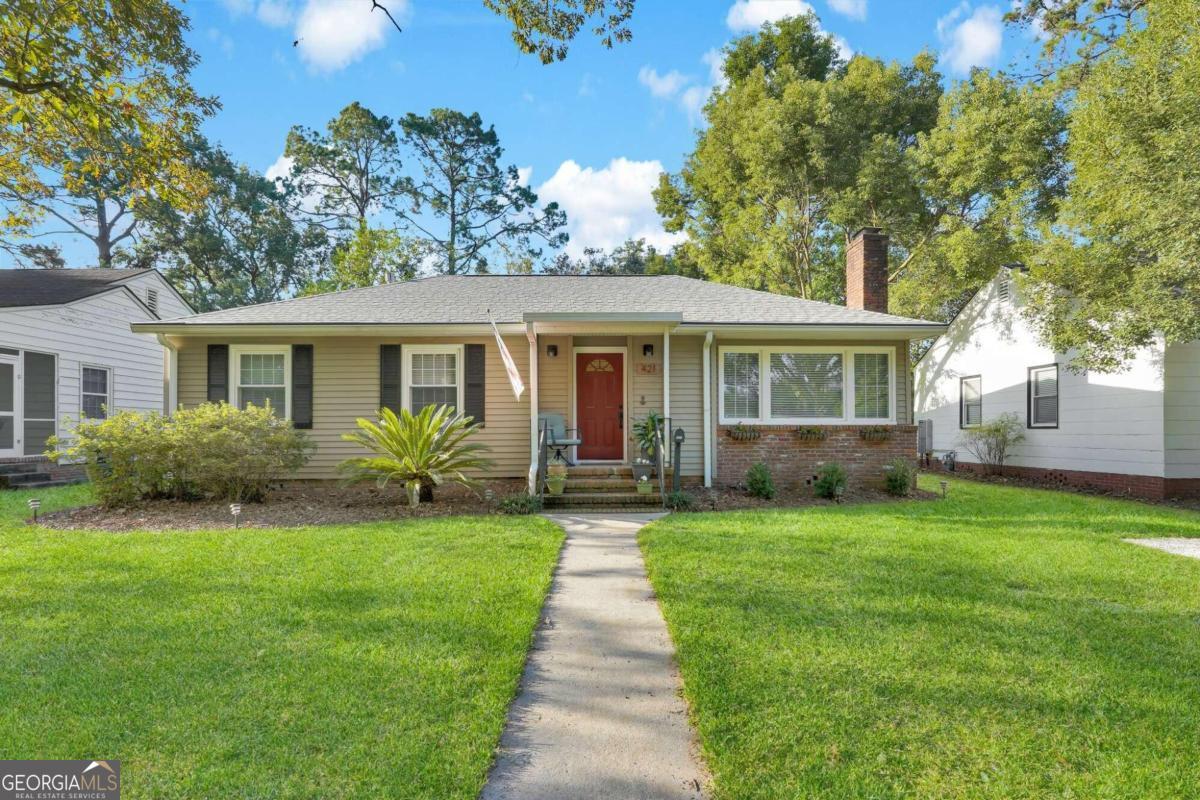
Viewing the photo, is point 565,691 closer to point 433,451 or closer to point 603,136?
point 433,451

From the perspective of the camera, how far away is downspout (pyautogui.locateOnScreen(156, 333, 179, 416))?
938 cm

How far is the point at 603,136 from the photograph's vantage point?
43.5ft

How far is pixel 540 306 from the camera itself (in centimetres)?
1055

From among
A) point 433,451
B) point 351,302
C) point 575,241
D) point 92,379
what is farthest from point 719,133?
point 92,379

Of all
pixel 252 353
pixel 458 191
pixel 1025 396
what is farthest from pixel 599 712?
pixel 458 191

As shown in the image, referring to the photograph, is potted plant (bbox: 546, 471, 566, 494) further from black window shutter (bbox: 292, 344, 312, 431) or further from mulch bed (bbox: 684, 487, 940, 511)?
black window shutter (bbox: 292, 344, 312, 431)

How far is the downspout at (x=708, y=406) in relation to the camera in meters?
9.55

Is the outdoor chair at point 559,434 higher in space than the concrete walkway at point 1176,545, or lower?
higher

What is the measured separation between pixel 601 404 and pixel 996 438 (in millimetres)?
8836

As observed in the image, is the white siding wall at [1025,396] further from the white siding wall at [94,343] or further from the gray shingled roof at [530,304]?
the white siding wall at [94,343]

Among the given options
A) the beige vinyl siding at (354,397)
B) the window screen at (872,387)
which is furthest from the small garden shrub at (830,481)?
the beige vinyl siding at (354,397)

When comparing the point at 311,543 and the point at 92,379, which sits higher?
the point at 92,379

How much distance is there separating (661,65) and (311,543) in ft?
27.3

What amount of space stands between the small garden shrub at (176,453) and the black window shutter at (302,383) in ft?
5.31
